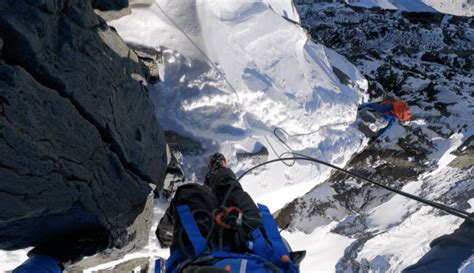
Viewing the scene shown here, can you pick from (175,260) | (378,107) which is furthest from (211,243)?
(378,107)

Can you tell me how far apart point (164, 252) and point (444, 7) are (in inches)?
902

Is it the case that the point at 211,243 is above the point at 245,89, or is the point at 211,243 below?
below

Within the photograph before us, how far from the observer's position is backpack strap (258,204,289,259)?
2603 millimetres

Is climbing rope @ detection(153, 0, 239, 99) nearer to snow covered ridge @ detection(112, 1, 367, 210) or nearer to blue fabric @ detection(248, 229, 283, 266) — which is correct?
snow covered ridge @ detection(112, 1, 367, 210)

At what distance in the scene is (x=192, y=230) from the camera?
2.56 metres

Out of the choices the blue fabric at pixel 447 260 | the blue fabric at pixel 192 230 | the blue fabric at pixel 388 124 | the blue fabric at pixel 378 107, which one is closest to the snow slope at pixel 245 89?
the blue fabric at pixel 378 107

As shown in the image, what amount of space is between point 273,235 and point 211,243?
44 centimetres

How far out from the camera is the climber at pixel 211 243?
2324mm

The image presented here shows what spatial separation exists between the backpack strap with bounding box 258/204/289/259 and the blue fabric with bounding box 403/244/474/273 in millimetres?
2971

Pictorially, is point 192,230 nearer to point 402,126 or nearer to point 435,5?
point 402,126

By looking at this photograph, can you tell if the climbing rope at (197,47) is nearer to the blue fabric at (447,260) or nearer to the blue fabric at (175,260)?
the blue fabric at (175,260)

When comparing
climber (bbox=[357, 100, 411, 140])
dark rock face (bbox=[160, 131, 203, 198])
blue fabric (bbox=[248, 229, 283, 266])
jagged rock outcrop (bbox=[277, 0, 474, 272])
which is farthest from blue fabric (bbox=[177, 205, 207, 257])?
climber (bbox=[357, 100, 411, 140])

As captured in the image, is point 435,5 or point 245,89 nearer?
point 245,89

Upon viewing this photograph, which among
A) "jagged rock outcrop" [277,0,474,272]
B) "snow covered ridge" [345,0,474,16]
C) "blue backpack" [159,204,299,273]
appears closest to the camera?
"blue backpack" [159,204,299,273]
